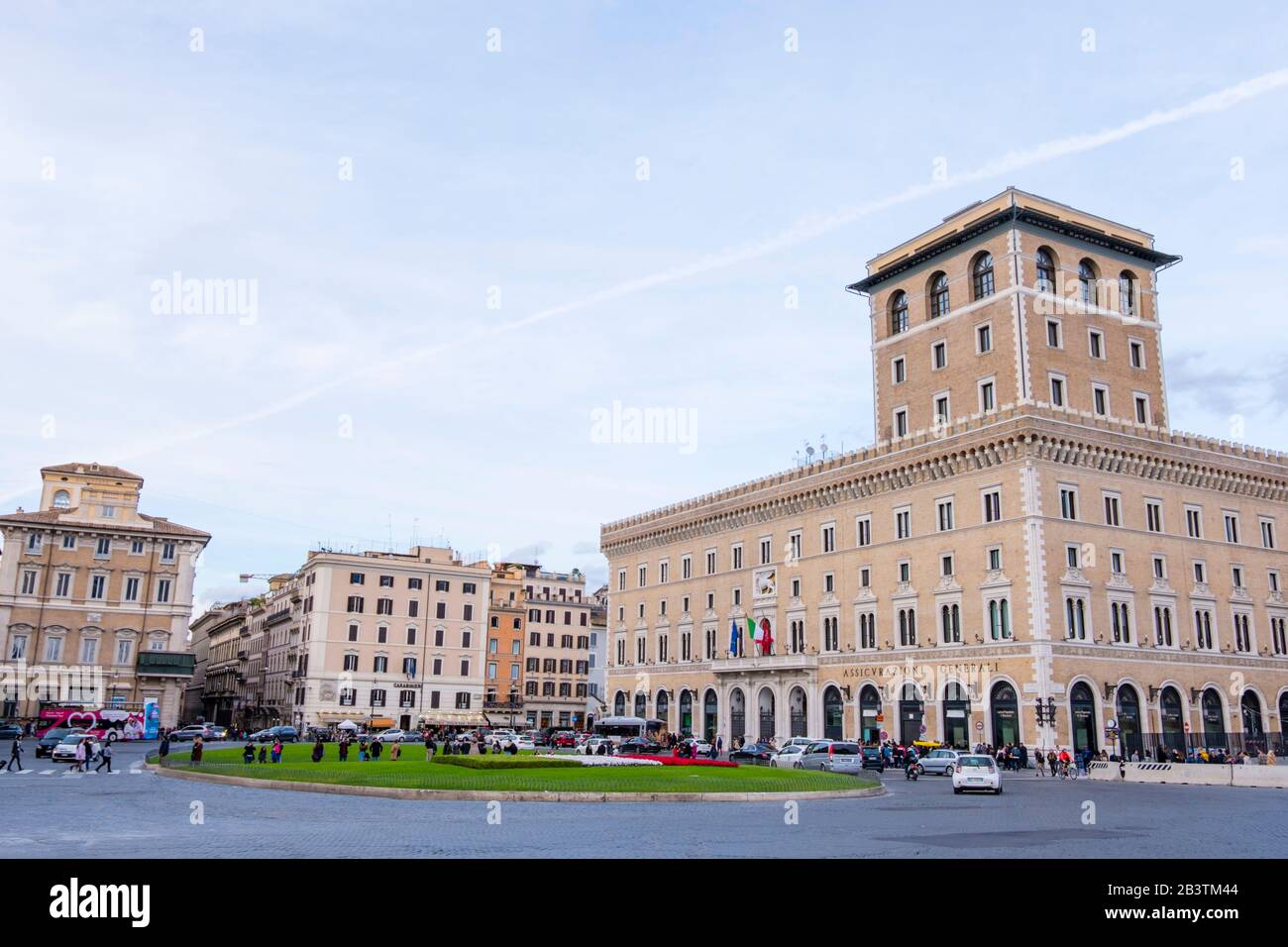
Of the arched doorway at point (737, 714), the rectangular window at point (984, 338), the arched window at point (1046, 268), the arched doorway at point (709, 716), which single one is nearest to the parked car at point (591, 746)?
the arched doorway at point (737, 714)

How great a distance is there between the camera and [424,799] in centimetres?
2766

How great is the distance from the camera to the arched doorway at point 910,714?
60.5 meters

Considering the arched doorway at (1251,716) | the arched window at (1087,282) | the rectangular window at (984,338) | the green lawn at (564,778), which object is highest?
the arched window at (1087,282)

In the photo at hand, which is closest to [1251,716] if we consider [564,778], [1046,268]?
[1046,268]

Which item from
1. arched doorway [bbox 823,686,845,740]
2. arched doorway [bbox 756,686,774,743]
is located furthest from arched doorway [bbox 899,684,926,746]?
arched doorway [bbox 756,686,774,743]

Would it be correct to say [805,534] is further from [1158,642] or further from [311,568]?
[311,568]

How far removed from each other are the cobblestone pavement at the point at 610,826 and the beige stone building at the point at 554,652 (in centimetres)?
7946

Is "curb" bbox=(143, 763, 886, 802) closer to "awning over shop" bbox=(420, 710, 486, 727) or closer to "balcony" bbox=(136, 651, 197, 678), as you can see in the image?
"balcony" bbox=(136, 651, 197, 678)

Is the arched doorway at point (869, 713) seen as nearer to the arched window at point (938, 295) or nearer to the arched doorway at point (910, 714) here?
the arched doorway at point (910, 714)

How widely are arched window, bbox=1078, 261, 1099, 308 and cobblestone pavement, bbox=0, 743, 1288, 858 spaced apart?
39.2 m

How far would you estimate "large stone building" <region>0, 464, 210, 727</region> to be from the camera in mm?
78750

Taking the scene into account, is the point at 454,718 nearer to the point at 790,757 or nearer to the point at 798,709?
the point at 798,709

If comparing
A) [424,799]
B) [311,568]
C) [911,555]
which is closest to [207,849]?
[424,799]

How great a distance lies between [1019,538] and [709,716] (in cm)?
2997
